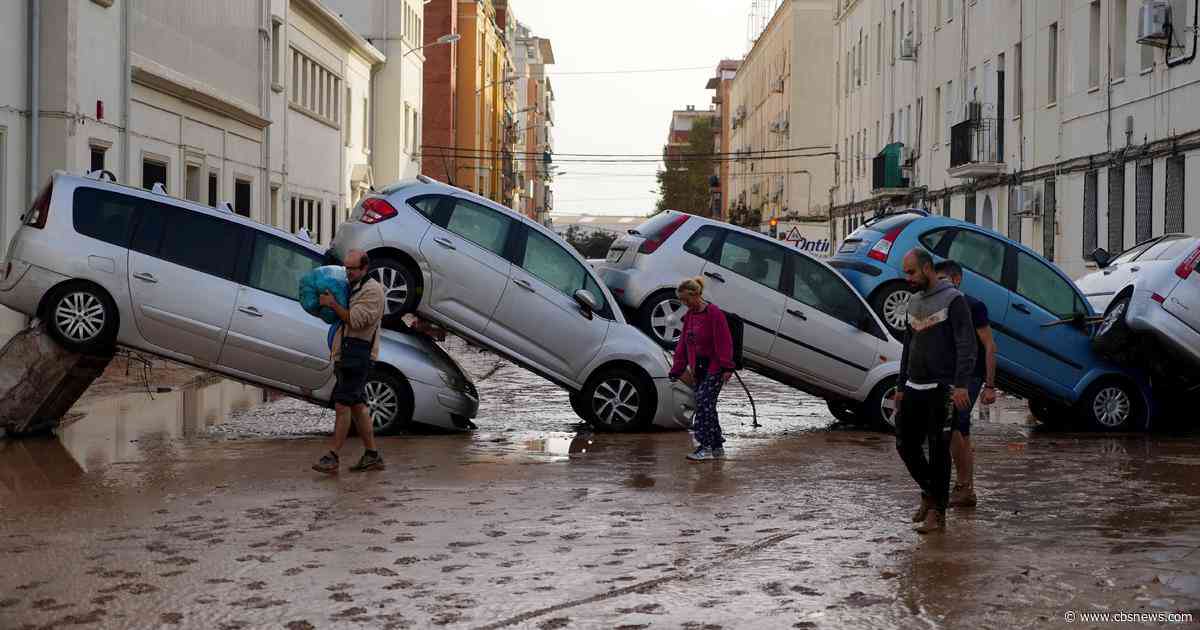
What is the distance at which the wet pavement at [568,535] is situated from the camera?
7.18 m

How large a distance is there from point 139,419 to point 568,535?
321 inches

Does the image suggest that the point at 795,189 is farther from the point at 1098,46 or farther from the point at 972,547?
the point at 972,547

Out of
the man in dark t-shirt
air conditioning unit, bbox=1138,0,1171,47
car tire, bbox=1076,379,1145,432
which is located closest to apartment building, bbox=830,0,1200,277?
air conditioning unit, bbox=1138,0,1171,47

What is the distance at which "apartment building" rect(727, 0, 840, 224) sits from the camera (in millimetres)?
74125

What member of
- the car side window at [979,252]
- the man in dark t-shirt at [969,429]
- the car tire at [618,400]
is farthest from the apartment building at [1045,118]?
Result: the man in dark t-shirt at [969,429]

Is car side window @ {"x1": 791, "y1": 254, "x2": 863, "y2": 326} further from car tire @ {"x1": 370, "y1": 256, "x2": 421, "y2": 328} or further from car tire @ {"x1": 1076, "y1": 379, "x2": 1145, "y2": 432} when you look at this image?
car tire @ {"x1": 370, "y1": 256, "x2": 421, "y2": 328}

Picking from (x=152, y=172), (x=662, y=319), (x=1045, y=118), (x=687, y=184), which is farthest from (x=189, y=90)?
(x=687, y=184)

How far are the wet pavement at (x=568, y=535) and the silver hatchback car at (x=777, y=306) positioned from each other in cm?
121

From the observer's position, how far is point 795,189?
3019 inches

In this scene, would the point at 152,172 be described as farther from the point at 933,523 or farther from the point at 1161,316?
the point at 933,523

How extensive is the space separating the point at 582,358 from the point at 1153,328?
18.6 ft

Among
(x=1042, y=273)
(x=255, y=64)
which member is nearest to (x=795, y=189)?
(x=255, y=64)

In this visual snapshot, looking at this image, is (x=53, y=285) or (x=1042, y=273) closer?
(x=53, y=285)

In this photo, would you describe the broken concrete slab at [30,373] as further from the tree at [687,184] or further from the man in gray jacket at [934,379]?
the tree at [687,184]
